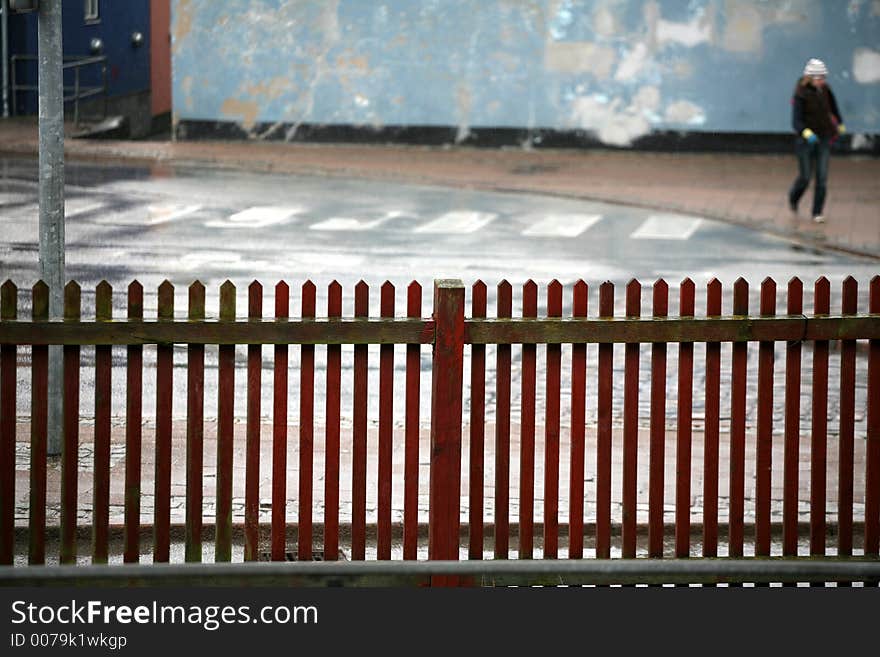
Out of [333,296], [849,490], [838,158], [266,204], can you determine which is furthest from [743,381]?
[838,158]

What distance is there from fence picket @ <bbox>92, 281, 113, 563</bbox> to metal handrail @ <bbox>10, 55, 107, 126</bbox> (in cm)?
2454

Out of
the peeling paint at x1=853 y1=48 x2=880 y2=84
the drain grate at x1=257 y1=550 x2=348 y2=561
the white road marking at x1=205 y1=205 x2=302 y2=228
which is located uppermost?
the peeling paint at x1=853 y1=48 x2=880 y2=84

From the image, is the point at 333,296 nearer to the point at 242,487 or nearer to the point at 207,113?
the point at 242,487

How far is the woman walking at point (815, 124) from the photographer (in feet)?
73.3

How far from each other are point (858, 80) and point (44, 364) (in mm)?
25658

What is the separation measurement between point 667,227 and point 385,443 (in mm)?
14813

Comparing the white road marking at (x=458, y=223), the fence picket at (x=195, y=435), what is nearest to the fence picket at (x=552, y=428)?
the fence picket at (x=195, y=435)

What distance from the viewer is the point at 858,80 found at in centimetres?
3073

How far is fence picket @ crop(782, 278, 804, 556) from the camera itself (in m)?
7.21

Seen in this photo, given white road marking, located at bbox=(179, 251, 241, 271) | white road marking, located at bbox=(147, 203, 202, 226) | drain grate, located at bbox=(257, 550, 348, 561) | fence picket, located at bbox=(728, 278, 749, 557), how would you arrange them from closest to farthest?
fence picket, located at bbox=(728, 278, 749, 557)
drain grate, located at bbox=(257, 550, 348, 561)
white road marking, located at bbox=(179, 251, 241, 271)
white road marking, located at bbox=(147, 203, 202, 226)

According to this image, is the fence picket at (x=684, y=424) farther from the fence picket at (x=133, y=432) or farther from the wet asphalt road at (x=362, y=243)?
the wet asphalt road at (x=362, y=243)

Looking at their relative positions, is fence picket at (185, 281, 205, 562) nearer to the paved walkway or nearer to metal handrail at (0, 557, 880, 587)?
metal handrail at (0, 557, 880, 587)

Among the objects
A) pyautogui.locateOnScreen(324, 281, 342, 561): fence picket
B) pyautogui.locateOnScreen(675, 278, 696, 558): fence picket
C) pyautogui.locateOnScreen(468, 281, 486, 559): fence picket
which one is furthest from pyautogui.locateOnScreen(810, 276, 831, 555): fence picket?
pyautogui.locateOnScreen(324, 281, 342, 561): fence picket

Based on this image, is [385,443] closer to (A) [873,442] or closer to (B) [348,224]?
(A) [873,442]
